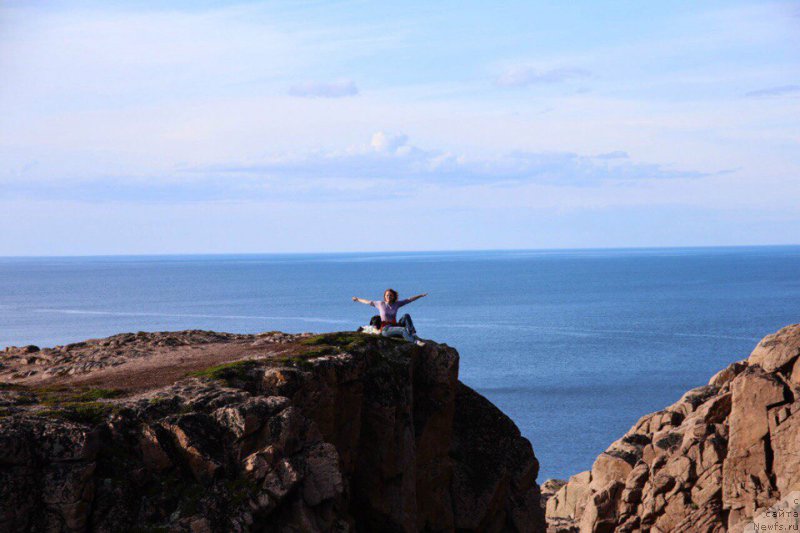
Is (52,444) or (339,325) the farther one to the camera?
(339,325)

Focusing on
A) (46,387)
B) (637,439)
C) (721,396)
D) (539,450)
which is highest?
(46,387)

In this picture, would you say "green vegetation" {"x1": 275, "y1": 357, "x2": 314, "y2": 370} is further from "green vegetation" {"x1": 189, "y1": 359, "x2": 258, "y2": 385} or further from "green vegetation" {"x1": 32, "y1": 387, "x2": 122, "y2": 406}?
"green vegetation" {"x1": 32, "y1": 387, "x2": 122, "y2": 406}

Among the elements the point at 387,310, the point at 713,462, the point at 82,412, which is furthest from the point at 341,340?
the point at 713,462

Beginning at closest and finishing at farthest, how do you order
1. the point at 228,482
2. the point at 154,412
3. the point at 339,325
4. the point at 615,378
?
1. the point at 228,482
2. the point at 154,412
3. the point at 615,378
4. the point at 339,325

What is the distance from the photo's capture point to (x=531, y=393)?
413 ft

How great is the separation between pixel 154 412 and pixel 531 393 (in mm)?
102086

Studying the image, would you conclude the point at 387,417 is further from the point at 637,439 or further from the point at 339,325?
the point at 339,325

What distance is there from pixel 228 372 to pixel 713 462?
27605mm

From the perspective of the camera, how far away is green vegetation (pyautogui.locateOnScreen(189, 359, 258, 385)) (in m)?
31.7

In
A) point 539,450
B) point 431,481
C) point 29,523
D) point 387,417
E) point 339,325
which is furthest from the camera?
point 339,325

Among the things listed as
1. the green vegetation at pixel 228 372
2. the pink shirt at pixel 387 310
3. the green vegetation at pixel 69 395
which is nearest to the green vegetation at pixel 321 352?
the green vegetation at pixel 228 372

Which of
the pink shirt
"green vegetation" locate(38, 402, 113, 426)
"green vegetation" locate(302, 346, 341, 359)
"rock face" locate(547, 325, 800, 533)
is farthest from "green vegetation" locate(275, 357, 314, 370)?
"rock face" locate(547, 325, 800, 533)

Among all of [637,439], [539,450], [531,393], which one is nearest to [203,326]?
[531,393]

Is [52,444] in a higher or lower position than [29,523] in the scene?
higher
